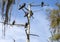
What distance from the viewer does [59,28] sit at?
27.8m

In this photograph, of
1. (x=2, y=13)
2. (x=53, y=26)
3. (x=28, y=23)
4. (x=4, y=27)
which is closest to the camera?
(x=2, y=13)

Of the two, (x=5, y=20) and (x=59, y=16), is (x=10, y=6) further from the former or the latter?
(x=59, y=16)

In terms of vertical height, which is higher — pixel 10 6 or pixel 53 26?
pixel 10 6

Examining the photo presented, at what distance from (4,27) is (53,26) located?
13.8 meters

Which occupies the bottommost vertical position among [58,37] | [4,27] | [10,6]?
[58,37]

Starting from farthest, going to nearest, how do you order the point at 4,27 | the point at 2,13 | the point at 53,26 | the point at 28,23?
1. the point at 53,26
2. the point at 28,23
3. the point at 4,27
4. the point at 2,13

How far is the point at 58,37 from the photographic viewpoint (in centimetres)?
2788

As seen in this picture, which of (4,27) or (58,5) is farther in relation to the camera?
(58,5)

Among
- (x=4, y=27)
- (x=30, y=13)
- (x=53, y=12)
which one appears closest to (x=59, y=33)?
(x=53, y=12)

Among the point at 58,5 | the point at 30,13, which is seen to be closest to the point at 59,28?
the point at 58,5

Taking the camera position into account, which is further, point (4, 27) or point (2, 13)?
point (4, 27)

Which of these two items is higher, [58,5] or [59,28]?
[58,5]

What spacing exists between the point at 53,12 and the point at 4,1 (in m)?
15.4

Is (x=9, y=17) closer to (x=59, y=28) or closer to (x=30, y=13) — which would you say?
(x=30, y=13)
